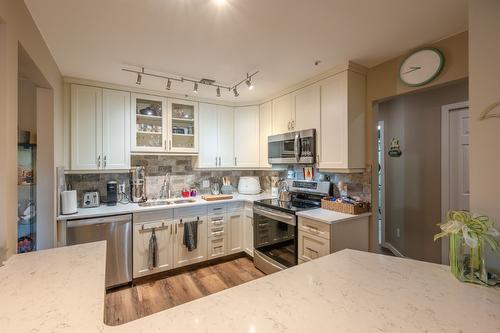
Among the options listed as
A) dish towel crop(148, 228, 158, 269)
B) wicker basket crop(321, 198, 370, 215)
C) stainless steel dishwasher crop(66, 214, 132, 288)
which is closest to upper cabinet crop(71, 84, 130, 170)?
stainless steel dishwasher crop(66, 214, 132, 288)

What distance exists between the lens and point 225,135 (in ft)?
11.9

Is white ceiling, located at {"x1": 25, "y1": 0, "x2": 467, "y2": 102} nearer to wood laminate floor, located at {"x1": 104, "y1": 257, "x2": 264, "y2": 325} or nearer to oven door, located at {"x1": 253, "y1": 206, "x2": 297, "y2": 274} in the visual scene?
oven door, located at {"x1": 253, "y1": 206, "x2": 297, "y2": 274}

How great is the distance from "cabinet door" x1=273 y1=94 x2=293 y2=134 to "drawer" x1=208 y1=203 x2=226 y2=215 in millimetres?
1268

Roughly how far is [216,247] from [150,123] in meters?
1.93

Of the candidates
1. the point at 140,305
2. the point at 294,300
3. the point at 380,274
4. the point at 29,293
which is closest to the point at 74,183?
the point at 140,305

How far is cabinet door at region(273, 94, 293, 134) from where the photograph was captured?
2988 mm

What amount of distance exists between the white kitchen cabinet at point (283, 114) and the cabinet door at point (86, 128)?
219 centimetres

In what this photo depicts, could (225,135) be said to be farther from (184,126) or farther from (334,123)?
(334,123)

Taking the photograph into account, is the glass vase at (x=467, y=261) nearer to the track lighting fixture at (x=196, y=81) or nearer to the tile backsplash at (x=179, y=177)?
the tile backsplash at (x=179, y=177)

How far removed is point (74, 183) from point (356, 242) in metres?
3.33

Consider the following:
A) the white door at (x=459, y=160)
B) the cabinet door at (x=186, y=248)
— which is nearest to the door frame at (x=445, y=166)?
the white door at (x=459, y=160)

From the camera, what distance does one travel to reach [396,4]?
1441 mm

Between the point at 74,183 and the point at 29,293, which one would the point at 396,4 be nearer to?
the point at 29,293

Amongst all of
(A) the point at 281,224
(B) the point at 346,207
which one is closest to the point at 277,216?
(A) the point at 281,224
